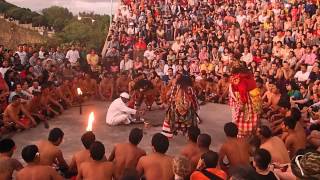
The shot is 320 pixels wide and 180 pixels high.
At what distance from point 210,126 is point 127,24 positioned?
1089 cm

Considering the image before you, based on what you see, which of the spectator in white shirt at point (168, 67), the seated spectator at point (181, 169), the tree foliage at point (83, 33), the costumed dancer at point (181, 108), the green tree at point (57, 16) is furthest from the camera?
the green tree at point (57, 16)

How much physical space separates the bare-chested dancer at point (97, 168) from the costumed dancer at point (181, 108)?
4.07 meters

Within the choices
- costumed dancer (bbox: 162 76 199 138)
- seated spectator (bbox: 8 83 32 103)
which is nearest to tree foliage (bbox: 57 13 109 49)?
seated spectator (bbox: 8 83 32 103)

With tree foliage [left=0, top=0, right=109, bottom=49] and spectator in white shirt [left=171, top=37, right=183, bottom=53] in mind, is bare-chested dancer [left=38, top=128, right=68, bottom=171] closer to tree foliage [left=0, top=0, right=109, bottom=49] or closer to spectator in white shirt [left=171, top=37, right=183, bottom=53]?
spectator in white shirt [left=171, top=37, right=183, bottom=53]

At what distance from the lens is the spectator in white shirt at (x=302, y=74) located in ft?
44.7

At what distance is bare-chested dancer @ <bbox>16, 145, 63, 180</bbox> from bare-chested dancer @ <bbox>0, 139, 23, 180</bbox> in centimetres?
45

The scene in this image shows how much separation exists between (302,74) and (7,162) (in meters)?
10.4

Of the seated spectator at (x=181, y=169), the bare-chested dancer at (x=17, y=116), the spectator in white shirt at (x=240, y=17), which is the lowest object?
the bare-chested dancer at (x=17, y=116)

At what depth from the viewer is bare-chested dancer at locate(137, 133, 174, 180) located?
5605 millimetres

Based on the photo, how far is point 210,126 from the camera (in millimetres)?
11141

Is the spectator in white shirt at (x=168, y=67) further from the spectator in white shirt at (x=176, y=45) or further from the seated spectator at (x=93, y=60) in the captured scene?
the seated spectator at (x=93, y=60)

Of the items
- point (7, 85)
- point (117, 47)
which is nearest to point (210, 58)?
point (117, 47)

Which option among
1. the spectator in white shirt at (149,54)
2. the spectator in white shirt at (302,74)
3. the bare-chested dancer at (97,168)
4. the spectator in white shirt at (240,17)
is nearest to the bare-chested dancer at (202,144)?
the bare-chested dancer at (97,168)

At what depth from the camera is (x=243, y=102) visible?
904cm
